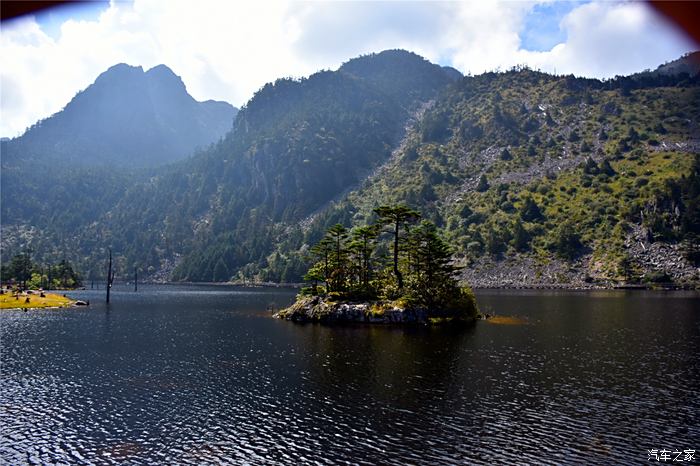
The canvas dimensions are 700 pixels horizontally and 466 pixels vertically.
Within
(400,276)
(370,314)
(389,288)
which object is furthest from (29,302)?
(400,276)

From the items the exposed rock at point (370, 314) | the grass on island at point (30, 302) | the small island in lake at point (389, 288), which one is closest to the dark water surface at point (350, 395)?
the exposed rock at point (370, 314)

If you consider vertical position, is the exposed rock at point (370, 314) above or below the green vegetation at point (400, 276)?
below

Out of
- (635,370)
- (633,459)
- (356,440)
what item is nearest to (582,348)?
(635,370)

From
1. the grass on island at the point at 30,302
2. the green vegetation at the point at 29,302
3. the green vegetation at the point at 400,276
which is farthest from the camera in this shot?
the green vegetation at the point at 29,302

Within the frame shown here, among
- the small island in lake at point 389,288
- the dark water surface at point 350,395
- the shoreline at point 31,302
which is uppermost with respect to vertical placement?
the small island in lake at point 389,288

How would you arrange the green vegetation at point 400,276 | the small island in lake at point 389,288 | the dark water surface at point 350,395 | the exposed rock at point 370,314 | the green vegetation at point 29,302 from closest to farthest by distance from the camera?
the dark water surface at point 350,395
the exposed rock at point 370,314
the small island in lake at point 389,288
the green vegetation at point 400,276
the green vegetation at point 29,302

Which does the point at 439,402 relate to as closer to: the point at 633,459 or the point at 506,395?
the point at 506,395

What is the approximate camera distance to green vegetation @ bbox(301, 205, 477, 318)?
357 feet

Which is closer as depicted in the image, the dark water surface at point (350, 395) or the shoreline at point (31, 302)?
the dark water surface at point (350, 395)

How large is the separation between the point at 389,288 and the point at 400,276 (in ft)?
14.7

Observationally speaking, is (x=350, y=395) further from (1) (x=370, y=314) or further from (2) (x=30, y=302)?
(2) (x=30, y=302)

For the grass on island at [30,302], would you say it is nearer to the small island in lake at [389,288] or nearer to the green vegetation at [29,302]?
the green vegetation at [29,302]

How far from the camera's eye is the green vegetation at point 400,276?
357ft

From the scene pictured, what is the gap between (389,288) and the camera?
371 feet
